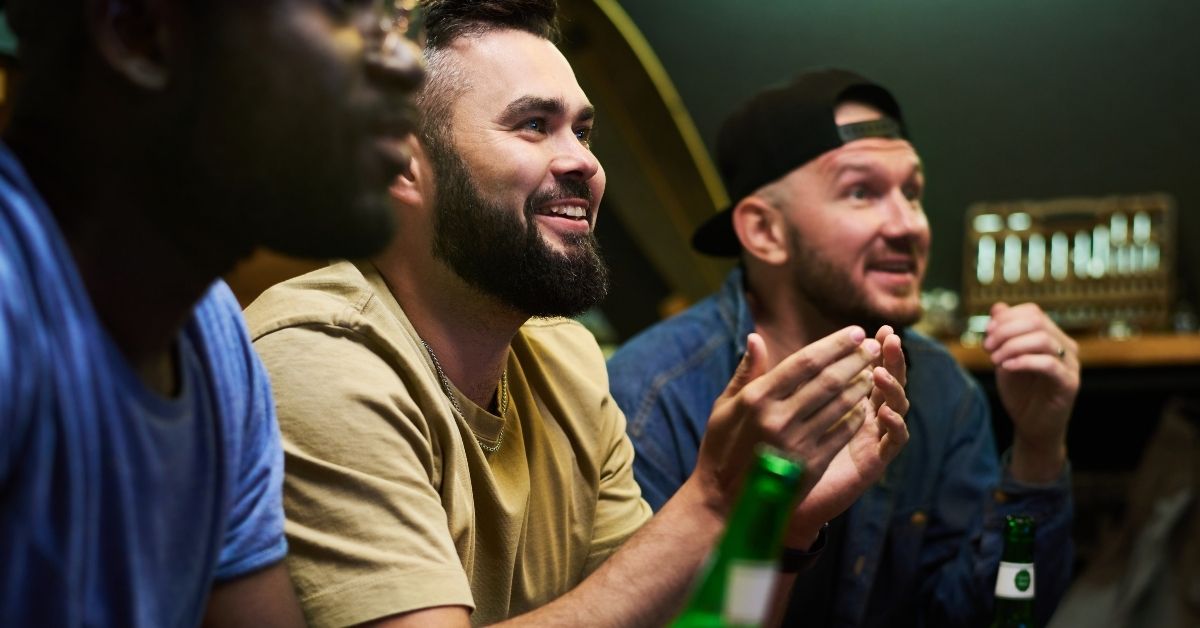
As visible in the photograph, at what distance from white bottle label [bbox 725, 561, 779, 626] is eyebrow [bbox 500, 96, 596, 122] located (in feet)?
3.13

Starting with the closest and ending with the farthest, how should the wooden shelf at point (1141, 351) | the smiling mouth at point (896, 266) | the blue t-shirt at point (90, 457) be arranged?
1. the blue t-shirt at point (90, 457)
2. the smiling mouth at point (896, 266)
3. the wooden shelf at point (1141, 351)

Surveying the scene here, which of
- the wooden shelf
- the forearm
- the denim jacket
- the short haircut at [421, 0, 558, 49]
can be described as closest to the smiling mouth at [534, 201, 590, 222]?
the short haircut at [421, 0, 558, 49]

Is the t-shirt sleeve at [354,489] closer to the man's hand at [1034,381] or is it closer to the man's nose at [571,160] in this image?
the man's nose at [571,160]

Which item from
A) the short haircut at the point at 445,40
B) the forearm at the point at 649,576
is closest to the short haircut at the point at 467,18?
the short haircut at the point at 445,40

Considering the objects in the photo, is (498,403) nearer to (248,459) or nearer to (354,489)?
(354,489)

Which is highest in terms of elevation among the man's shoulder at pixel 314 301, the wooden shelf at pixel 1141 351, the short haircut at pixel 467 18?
the short haircut at pixel 467 18

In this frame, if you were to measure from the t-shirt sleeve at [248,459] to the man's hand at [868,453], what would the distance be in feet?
2.19

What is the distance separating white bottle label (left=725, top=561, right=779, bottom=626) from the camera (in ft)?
2.00

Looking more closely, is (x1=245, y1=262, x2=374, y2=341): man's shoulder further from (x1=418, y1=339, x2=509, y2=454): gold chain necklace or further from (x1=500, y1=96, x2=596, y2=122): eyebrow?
(x1=500, y1=96, x2=596, y2=122): eyebrow

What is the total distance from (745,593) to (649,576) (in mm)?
705

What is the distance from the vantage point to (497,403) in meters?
1.50

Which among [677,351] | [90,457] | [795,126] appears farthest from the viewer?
[795,126]

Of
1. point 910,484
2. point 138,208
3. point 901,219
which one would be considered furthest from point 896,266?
point 138,208

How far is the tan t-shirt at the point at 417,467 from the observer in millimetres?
1136
